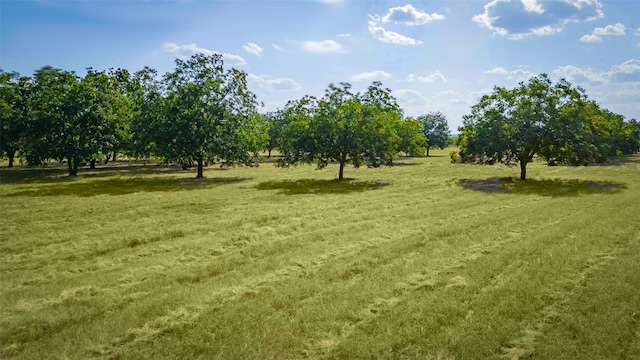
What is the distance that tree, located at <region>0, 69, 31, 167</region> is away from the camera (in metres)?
47.9

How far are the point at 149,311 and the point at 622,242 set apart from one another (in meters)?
16.2

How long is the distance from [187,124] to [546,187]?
35371 millimetres

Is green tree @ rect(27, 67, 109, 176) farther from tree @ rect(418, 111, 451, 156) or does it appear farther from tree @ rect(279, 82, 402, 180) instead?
tree @ rect(418, 111, 451, 156)

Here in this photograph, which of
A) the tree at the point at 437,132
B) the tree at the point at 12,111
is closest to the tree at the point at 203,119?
the tree at the point at 12,111

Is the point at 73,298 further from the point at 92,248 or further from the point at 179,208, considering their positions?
the point at 179,208

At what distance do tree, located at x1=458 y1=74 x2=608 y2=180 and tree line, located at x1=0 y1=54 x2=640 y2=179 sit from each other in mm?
94

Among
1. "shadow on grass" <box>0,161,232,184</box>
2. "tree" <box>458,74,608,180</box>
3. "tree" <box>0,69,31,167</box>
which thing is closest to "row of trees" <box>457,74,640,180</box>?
"tree" <box>458,74,608,180</box>

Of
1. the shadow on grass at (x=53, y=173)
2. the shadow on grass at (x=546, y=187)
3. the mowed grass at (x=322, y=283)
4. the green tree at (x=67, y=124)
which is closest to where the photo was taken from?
the mowed grass at (x=322, y=283)

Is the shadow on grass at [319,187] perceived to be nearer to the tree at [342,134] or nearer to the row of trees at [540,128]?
the tree at [342,134]

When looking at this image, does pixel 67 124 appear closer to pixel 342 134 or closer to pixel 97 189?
pixel 97 189

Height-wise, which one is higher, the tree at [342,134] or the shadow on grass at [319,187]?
the tree at [342,134]

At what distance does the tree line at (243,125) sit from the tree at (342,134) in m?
0.10

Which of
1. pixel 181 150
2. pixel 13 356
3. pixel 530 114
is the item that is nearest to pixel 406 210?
pixel 13 356

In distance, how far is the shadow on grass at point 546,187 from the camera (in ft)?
93.0
